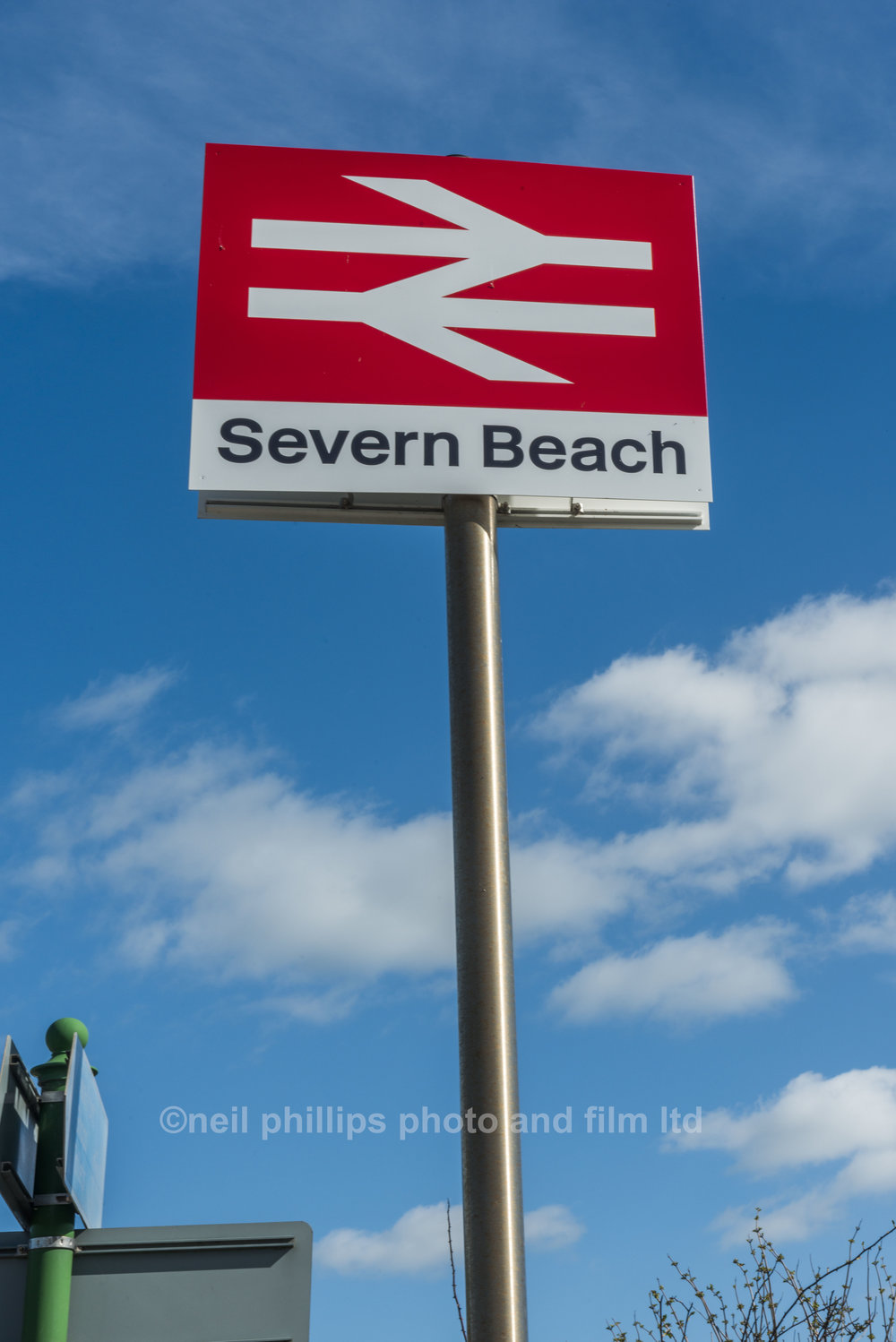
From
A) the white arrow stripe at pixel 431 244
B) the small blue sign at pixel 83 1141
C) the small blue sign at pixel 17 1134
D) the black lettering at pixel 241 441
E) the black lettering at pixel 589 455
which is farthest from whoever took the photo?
the white arrow stripe at pixel 431 244

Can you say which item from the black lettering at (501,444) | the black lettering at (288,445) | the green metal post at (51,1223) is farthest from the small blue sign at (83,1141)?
the black lettering at (501,444)

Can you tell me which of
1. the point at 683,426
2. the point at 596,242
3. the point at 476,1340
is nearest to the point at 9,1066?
the point at 476,1340

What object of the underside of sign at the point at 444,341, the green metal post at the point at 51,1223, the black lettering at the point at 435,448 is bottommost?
the green metal post at the point at 51,1223

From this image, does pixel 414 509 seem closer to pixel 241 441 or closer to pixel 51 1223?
pixel 241 441

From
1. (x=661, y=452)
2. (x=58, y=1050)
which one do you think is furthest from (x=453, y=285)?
(x=58, y=1050)

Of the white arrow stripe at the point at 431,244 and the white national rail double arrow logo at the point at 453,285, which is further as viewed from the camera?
the white arrow stripe at the point at 431,244

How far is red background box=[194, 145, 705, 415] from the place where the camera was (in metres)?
4.89

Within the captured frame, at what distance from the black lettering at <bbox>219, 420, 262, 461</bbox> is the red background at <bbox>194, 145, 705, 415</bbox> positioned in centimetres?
11

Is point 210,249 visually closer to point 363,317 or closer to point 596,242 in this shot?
point 363,317

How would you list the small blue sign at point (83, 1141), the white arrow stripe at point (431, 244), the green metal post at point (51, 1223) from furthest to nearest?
A: the white arrow stripe at point (431, 244), the small blue sign at point (83, 1141), the green metal post at point (51, 1223)

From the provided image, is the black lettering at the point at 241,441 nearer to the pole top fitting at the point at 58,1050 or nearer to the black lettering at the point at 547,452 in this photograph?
the black lettering at the point at 547,452

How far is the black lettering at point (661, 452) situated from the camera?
4965 millimetres

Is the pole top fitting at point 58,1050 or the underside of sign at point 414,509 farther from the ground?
the underside of sign at point 414,509

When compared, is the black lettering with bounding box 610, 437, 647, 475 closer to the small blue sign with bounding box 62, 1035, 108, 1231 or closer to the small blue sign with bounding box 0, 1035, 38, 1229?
the small blue sign with bounding box 62, 1035, 108, 1231
